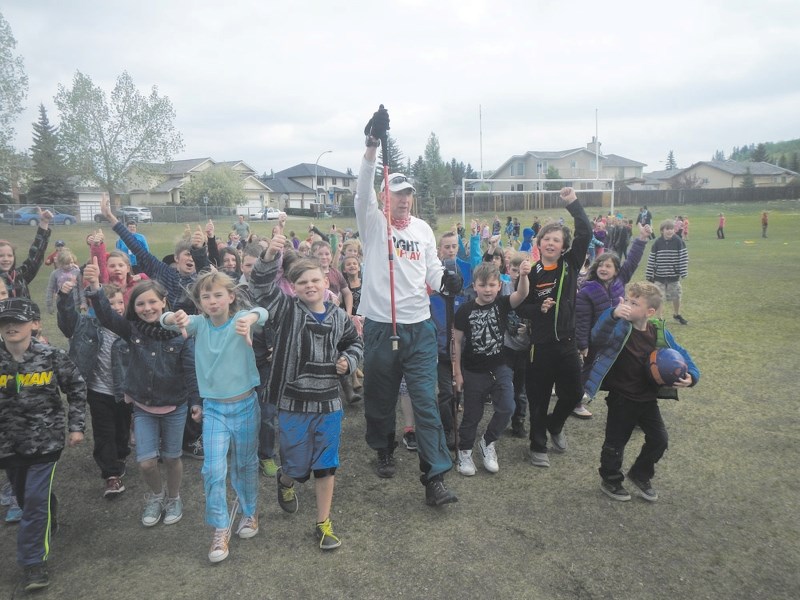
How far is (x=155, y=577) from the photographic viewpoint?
3.18 m

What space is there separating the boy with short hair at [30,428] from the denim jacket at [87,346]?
754mm

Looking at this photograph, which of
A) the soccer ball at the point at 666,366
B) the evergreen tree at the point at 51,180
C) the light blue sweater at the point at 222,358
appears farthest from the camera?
the evergreen tree at the point at 51,180

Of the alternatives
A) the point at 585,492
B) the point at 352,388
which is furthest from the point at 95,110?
the point at 585,492

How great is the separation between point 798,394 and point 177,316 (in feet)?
21.4

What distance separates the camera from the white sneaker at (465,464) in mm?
4410

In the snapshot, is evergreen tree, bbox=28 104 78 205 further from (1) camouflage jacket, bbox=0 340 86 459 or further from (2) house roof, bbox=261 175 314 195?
(1) camouflage jacket, bbox=0 340 86 459

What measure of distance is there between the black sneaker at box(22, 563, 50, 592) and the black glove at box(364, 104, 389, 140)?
343 cm

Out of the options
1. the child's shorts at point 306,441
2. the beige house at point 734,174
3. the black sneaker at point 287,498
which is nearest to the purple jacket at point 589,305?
the child's shorts at point 306,441

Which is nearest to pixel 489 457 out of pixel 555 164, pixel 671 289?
pixel 671 289

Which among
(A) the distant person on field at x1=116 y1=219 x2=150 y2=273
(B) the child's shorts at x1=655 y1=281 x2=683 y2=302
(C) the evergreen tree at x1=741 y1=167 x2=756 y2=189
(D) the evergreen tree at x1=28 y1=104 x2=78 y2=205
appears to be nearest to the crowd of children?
(A) the distant person on field at x1=116 y1=219 x2=150 y2=273

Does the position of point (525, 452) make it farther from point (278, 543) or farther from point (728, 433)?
point (278, 543)

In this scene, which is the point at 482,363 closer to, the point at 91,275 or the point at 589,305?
the point at 589,305

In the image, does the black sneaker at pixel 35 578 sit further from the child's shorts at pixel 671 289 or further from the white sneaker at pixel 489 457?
the child's shorts at pixel 671 289

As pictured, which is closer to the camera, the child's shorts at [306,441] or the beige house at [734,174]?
the child's shorts at [306,441]
